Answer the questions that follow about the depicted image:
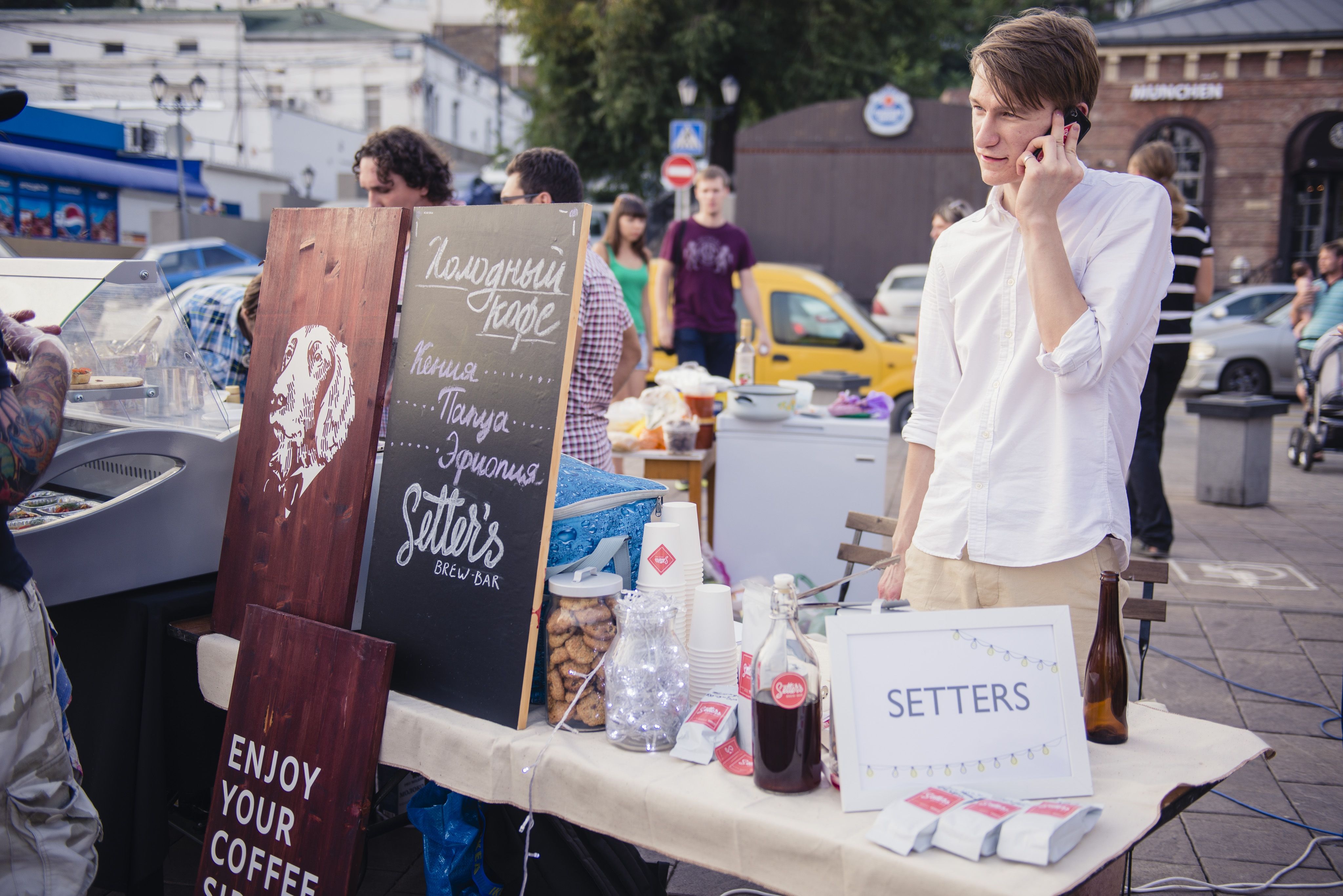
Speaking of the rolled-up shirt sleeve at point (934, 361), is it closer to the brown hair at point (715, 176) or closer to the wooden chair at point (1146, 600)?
the wooden chair at point (1146, 600)

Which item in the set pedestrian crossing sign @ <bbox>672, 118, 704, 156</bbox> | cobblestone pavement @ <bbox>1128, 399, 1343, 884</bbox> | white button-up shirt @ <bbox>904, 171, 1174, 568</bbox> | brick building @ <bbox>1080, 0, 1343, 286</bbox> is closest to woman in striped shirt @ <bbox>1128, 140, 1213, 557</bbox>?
cobblestone pavement @ <bbox>1128, 399, 1343, 884</bbox>

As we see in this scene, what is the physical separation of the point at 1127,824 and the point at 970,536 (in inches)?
22.0

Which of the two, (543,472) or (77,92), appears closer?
(543,472)

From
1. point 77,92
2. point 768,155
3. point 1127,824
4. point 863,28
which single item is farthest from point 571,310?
point 77,92

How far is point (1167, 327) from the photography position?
16.8 feet

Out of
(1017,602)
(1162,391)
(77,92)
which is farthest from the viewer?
(77,92)

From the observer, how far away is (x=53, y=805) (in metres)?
1.85

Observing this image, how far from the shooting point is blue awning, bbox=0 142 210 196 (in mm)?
15891

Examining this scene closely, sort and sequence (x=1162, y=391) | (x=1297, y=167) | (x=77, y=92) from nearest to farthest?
(x=1162, y=391)
(x=1297, y=167)
(x=77, y=92)

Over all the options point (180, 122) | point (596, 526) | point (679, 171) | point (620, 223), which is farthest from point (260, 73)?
point (596, 526)

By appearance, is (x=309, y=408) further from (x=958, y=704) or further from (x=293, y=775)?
(x=958, y=704)

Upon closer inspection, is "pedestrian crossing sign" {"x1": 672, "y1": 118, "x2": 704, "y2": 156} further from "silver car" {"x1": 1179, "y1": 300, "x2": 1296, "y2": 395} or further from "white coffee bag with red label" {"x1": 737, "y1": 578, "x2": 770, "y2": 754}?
"white coffee bag with red label" {"x1": 737, "y1": 578, "x2": 770, "y2": 754}

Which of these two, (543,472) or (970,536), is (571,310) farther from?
(970,536)

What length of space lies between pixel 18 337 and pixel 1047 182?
1954 mm
